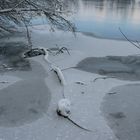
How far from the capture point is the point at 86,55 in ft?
33.1

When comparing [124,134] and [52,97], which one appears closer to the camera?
[124,134]

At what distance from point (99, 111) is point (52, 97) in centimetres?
120

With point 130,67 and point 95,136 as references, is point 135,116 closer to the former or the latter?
point 95,136

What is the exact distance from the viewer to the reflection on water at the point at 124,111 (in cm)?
522

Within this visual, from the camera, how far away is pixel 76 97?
257 inches

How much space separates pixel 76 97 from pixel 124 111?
3.79ft

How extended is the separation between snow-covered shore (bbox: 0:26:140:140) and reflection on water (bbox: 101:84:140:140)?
14 centimetres

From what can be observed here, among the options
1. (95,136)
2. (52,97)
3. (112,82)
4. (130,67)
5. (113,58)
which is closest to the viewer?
(95,136)

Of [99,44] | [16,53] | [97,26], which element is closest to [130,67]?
[99,44]

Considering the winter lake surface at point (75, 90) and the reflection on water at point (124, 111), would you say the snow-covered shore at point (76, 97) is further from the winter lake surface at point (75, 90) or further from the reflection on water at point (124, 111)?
the reflection on water at point (124, 111)

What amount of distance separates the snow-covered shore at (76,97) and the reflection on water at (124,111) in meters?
0.14

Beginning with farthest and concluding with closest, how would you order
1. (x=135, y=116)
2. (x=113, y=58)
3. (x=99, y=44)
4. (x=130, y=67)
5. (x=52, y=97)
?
(x=99, y=44) < (x=113, y=58) < (x=130, y=67) < (x=52, y=97) < (x=135, y=116)

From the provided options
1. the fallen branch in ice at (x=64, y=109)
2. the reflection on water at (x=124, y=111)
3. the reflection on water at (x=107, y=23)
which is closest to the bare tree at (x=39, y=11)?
the reflection on water at (x=107, y=23)

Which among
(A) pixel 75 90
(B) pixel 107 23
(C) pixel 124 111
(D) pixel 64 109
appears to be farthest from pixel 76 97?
(B) pixel 107 23
